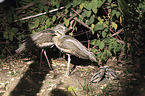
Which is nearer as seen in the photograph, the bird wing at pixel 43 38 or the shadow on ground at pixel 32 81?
the shadow on ground at pixel 32 81

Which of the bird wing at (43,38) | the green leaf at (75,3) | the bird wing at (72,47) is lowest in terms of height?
the bird wing at (72,47)

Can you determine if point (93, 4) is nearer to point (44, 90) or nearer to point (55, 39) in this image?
point (55, 39)

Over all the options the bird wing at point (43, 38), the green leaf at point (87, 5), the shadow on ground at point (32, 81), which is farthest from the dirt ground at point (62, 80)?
the green leaf at point (87, 5)

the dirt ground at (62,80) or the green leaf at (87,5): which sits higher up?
the green leaf at (87,5)

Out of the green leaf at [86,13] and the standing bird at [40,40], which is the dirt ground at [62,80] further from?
the green leaf at [86,13]

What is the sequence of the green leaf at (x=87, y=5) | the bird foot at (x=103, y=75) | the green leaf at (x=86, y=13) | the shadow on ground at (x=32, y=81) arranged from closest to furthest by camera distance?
Result: the shadow on ground at (x=32, y=81)
the bird foot at (x=103, y=75)
the green leaf at (x=87, y=5)
the green leaf at (x=86, y=13)

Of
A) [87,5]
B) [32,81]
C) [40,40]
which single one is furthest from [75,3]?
[32,81]

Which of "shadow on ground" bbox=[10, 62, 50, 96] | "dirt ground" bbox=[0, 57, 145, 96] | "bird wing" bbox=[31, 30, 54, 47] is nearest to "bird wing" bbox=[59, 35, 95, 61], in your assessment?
"bird wing" bbox=[31, 30, 54, 47]

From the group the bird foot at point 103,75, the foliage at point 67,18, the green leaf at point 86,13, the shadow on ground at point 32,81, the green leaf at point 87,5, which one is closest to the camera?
the shadow on ground at point 32,81

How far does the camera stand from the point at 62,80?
385cm

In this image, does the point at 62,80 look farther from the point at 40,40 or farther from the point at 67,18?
the point at 67,18

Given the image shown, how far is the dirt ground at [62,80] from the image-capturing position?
342 cm

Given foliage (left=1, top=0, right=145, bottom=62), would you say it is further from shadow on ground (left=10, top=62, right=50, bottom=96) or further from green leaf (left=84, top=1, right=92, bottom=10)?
shadow on ground (left=10, top=62, right=50, bottom=96)

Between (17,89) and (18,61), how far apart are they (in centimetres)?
140
